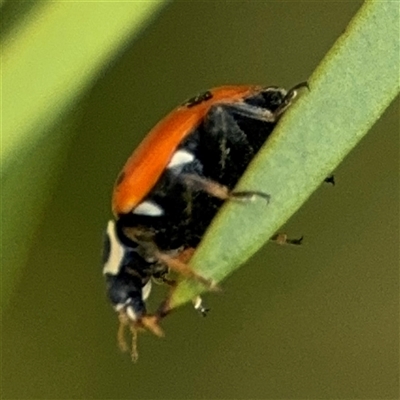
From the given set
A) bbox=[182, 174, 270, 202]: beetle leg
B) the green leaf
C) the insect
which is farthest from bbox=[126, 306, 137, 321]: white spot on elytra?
the green leaf

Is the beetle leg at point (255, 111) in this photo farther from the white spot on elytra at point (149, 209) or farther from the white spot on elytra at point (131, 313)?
the white spot on elytra at point (131, 313)

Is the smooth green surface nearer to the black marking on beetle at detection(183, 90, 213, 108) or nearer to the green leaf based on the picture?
the green leaf

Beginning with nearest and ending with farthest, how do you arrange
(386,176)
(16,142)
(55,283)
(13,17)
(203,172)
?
1. (16,142)
2. (13,17)
3. (203,172)
4. (386,176)
5. (55,283)

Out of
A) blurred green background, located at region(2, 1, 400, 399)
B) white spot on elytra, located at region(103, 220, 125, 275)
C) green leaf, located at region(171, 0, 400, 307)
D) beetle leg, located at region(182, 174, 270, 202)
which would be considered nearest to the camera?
green leaf, located at region(171, 0, 400, 307)

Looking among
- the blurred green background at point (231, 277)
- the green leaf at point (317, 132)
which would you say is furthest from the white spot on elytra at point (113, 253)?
the green leaf at point (317, 132)

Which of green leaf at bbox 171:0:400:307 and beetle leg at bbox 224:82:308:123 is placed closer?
green leaf at bbox 171:0:400:307

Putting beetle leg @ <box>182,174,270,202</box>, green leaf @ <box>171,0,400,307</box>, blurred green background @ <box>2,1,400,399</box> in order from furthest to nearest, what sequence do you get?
blurred green background @ <box>2,1,400,399</box> → beetle leg @ <box>182,174,270,202</box> → green leaf @ <box>171,0,400,307</box>

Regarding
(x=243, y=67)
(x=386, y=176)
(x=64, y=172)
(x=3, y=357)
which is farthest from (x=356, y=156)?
(x=3, y=357)

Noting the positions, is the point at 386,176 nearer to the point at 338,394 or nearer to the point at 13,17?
the point at 338,394
